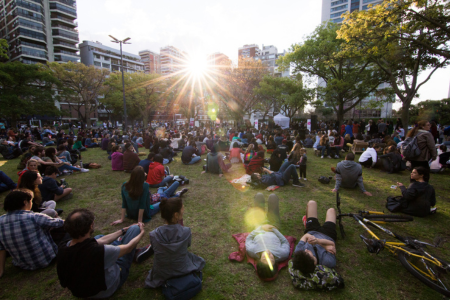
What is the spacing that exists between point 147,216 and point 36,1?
Result: 68.3 metres

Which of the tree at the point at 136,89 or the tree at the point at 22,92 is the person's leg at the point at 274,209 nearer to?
the tree at the point at 22,92

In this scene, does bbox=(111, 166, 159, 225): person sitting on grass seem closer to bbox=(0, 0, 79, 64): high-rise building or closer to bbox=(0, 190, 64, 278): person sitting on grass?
bbox=(0, 190, 64, 278): person sitting on grass

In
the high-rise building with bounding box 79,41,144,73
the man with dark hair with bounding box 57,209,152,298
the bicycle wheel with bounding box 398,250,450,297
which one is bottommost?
the bicycle wheel with bounding box 398,250,450,297

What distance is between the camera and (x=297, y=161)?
831 centimetres

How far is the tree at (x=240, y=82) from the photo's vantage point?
28.8 meters

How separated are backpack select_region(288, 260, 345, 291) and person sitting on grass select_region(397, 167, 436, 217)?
10.6 ft

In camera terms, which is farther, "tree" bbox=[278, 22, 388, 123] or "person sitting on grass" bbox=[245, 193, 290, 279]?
"tree" bbox=[278, 22, 388, 123]

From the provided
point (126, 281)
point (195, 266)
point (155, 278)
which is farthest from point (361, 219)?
point (126, 281)

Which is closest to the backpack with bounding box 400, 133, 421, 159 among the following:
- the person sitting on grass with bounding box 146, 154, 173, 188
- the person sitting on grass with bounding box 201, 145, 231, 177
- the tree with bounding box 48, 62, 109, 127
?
the person sitting on grass with bounding box 201, 145, 231, 177

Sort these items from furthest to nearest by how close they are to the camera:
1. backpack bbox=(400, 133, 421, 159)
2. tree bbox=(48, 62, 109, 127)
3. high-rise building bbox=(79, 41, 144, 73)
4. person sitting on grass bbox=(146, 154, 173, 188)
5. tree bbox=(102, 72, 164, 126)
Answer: high-rise building bbox=(79, 41, 144, 73) → tree bbox=(102, 72, 164, 126) → tree bbox=(48, 62, 109, 127) → person sitting on grass bbox=(146, 154, 173, 188) → backpack bbox=(400, 133, 421, 159)

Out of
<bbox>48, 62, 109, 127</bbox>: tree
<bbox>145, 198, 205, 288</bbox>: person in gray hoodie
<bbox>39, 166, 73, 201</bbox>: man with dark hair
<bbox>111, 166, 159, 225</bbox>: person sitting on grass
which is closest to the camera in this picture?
<bbox>145, 198, 205, 288</bbox>: person in gray hoodie

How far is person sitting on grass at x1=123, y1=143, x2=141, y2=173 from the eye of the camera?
8594 mm

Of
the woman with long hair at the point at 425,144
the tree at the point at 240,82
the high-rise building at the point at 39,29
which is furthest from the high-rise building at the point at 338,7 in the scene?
the woman with long hair at the point at 425,144

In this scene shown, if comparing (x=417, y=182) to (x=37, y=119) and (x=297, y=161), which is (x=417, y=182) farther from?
(x=37, y=119)
